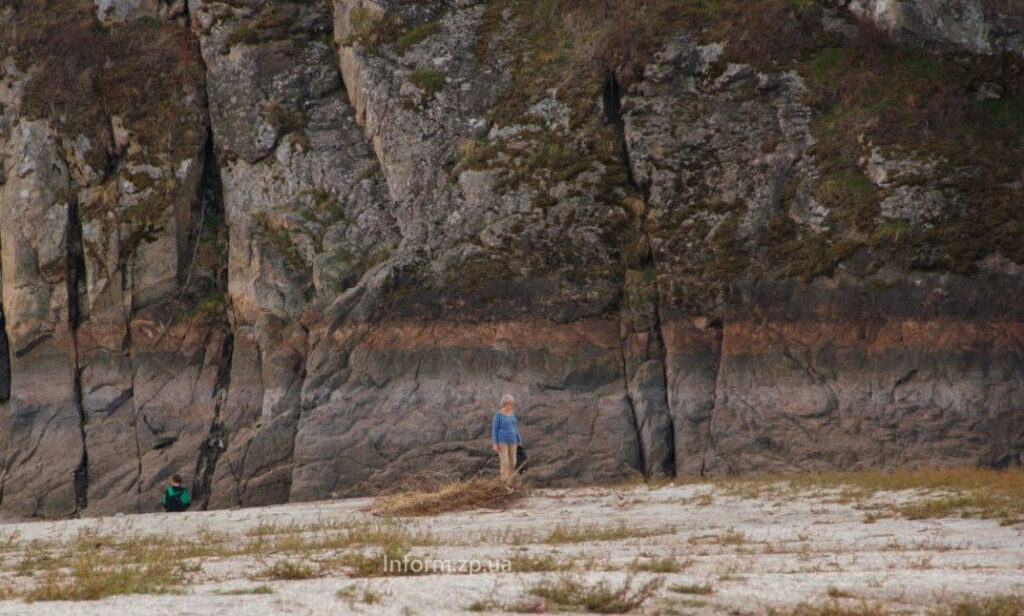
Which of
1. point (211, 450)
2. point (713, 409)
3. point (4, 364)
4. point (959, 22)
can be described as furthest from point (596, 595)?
point (4, 364)

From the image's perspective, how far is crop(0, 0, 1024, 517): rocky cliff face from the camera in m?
24.1

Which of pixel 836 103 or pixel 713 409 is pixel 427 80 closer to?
pixel 836 103

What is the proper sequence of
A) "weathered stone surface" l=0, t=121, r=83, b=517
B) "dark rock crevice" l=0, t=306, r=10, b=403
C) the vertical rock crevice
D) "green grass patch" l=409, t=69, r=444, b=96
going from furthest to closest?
"green grass patch" l=409, t=69, r=444, b=96 < "dark rock crevice" l=0, t=306, r=10, b=403 < "weathered stone surface" l=0, t=121, r=83, b=517 < the vertical rock crevice

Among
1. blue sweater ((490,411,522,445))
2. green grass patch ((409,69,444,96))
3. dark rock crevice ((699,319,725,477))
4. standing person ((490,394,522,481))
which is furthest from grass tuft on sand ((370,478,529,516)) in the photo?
green grass patch ((409,69,444,96))

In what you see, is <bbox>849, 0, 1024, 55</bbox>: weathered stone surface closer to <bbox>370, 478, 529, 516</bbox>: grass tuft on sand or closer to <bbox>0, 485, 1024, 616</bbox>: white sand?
<bbox>0, 485, 1024, 616</bbox>: white sand

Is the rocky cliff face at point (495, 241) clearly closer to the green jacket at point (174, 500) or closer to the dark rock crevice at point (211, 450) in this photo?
the dark rock crevice at point (211, 450)

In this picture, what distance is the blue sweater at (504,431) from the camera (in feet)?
70.6

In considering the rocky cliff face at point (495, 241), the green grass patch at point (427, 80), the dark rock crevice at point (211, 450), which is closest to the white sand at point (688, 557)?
the rocky cliff face at point (495, 241)

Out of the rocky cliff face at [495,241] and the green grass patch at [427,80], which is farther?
the green grass patch at [427,80]

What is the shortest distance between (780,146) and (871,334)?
5248 millimetres

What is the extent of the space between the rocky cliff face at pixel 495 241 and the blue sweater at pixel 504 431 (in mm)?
2978

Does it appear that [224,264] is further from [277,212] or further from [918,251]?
[918,251]

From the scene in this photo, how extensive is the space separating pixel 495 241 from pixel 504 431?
6318 millimetres

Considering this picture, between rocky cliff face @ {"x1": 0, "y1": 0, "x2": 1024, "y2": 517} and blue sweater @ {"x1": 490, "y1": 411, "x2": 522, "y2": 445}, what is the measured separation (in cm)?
298
